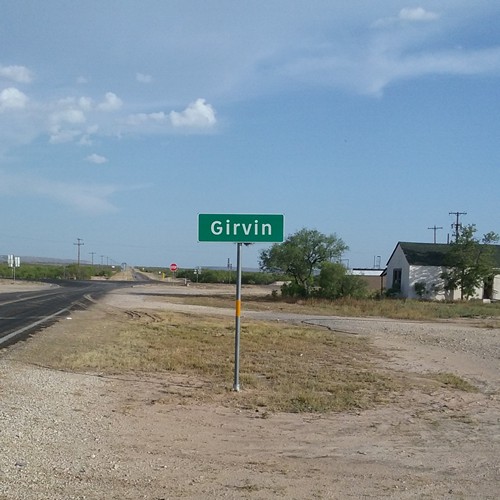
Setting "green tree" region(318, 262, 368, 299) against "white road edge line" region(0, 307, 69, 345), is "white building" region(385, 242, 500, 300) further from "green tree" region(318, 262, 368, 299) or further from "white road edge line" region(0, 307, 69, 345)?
"white road edge line" region(0, 307, 69, 345)

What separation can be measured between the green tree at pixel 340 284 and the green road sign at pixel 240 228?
156 feet

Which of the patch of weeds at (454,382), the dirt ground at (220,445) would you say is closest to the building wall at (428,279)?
the patch of weeds at (454,382)

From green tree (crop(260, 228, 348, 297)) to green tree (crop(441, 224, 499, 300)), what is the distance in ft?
33.7

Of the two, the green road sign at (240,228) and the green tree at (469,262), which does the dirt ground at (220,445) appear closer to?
the green road sign at (240,228)

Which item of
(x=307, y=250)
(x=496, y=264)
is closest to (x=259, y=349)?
(x=307, y=250)

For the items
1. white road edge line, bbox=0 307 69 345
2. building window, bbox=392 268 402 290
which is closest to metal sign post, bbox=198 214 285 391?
white road edge line, bbox=0 307 69 345

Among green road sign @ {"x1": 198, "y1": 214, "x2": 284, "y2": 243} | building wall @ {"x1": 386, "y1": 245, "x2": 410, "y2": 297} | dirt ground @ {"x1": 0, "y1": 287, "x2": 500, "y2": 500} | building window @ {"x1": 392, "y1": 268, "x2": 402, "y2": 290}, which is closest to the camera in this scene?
dirt ground @ {"x1": 0, "y1": 287, "x2": 500, "y2": 500}

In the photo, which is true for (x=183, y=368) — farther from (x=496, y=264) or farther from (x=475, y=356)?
(x=496, y=264)

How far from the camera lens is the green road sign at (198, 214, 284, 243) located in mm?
12375

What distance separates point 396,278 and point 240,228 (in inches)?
2352

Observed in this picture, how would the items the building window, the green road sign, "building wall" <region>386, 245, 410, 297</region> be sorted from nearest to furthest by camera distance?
the green road sign, "building wall" <region>386, 245, 410, 297</region>, the building window

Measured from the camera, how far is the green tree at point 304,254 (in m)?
65.7

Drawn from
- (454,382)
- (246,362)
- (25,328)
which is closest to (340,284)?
(25,328)

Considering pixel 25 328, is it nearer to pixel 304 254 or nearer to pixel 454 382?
pixel 454 382
